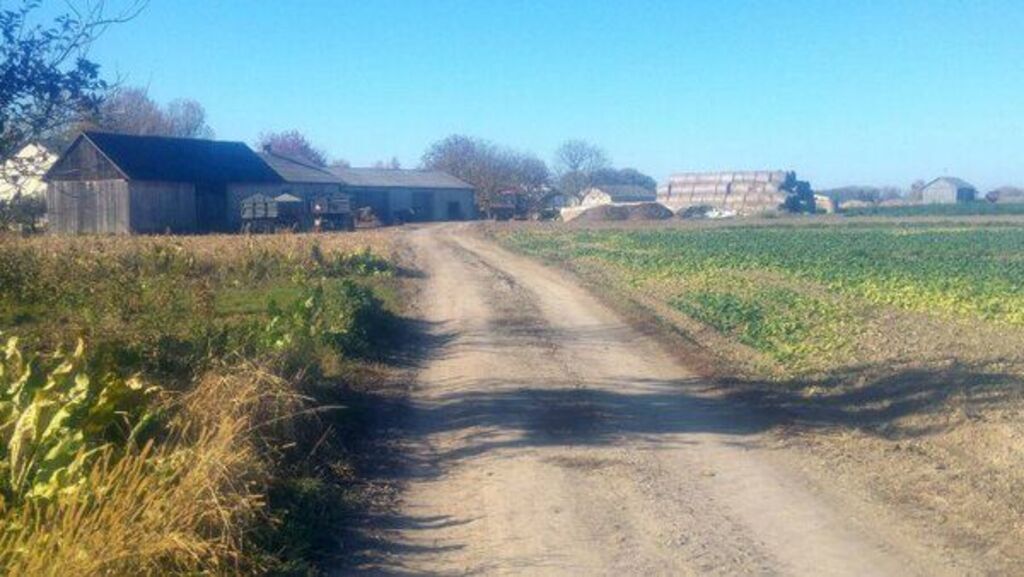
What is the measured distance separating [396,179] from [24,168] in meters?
78.5

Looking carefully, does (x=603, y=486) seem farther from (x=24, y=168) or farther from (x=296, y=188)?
(x=296, y=188)

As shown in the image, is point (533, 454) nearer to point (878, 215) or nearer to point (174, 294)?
point (174, 294)

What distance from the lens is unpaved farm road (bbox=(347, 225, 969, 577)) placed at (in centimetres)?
753

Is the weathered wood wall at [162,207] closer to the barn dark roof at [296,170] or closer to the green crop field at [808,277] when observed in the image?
the barn dark roof at [296,170]

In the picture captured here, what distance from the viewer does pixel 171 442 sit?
8.39 m

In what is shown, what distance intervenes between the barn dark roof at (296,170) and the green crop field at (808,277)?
17719mm

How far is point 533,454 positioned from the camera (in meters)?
10.7

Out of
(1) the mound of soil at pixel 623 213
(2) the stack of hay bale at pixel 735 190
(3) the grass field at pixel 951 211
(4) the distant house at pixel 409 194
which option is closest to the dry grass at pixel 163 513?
(4) the distant house at pixel 409 194

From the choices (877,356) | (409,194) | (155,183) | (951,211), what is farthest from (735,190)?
(877,356)

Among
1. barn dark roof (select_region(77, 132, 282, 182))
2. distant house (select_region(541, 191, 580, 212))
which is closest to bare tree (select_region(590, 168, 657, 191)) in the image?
distant house (select_region(541, 191, 580, 212))

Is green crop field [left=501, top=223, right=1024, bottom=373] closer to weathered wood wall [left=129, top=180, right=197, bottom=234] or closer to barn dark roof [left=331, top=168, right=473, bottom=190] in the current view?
weathered wood wall [left=129, top=180, right=197, bottom=234]

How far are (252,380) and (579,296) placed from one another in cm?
1788

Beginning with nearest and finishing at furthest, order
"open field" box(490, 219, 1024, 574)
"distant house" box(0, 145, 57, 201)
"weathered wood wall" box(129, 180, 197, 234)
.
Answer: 1. "open field" box(490, 219, 1024, 574)
2. "distant house" box(0, 145, 57, 201)
3. "weathered wood wall" box(129, 180, 197, 234)

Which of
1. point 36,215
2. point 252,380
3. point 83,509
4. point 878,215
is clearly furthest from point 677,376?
point 878,215
